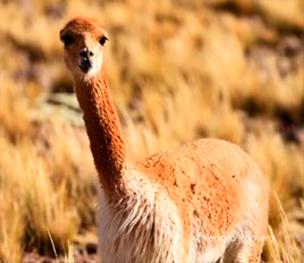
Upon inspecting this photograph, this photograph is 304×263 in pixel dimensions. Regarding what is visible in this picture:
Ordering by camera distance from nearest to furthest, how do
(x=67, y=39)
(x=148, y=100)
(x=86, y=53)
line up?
(x=86, y=53), (x=67, y=39), (x=148, y=100)

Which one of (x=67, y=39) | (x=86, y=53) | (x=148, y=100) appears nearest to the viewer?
(x=86, y=53)

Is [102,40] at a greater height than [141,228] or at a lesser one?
greater

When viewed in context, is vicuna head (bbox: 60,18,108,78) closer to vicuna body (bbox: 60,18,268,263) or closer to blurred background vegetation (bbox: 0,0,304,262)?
vicuna body (bbox: 60,18,268,263)

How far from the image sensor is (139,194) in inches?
120

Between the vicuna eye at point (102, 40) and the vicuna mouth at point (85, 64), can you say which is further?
the vicuna eye at point (102, 40)

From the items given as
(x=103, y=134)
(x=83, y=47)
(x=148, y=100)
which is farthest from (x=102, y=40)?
(x=148, y=100)

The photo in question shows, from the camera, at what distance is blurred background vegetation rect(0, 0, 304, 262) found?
16.4 ft

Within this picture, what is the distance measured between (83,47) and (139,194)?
0.60 m

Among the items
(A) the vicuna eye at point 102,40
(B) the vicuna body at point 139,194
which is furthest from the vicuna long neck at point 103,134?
(A) the vicuna eye at point 102,40

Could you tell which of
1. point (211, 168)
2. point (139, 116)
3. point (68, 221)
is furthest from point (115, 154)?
point (139, 116)

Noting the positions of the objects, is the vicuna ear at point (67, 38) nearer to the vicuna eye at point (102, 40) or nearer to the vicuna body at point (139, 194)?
the vicuna body at point (139, 194)

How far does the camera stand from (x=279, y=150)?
6.41 meters

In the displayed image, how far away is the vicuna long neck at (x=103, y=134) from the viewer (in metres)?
3.03

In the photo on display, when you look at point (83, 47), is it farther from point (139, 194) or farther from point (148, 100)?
point (148, 100)
